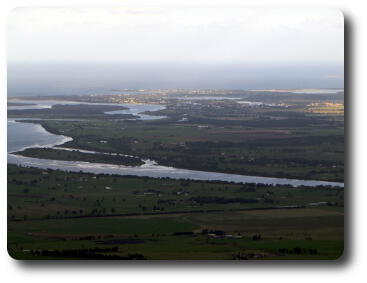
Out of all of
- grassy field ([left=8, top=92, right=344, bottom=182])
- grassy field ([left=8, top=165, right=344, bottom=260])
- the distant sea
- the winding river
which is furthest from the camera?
grassy field ([left=8, top=92, right=344, bottom=182])

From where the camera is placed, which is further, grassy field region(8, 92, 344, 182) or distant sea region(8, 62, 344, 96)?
grassy field region(8, 92, 344, 182)

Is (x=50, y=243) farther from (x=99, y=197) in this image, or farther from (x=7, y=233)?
(x=99, y=197)

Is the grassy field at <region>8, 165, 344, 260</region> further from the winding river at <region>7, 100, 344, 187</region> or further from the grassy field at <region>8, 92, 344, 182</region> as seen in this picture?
the grassy field at <region>8, 92, 344, 182</region>

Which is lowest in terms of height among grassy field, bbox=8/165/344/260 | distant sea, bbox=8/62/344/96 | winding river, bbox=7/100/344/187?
grassy field, bbox=8/165/344/260

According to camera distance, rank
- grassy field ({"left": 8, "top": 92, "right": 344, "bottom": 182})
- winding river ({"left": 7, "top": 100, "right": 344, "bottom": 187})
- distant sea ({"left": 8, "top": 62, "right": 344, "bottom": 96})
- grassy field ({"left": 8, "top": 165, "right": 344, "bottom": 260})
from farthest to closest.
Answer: grassy field ({"left": 8, "top": 92, "right": 344, "bottom": 182}), winding river ({"left": 7, "top": 100, "right": 344, "bottom": 187}), distant sea ({"left": 8, "top": 62, "right": 344, "bottom": 96}), grassy field ({"left": 8, "top": 165, "right": 344, "bottom": 260})

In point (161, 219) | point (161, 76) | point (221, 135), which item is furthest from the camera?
point (221, 135)

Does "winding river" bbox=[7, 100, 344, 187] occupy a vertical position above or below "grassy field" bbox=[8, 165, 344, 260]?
above

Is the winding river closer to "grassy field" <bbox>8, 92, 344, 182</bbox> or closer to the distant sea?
"grassy field" <bbox>8, 92, 344, 182</bbox>

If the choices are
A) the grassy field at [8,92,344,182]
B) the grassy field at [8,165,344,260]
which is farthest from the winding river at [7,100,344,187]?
the grassy field at [8,165,344,260]

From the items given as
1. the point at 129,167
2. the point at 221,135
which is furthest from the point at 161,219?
the point at 221,135

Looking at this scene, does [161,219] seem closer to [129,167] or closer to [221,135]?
[129,167]
